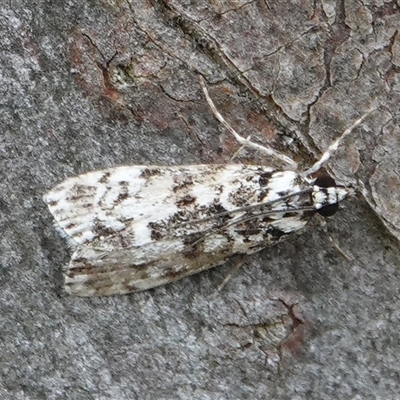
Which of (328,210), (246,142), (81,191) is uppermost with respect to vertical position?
(246,142)

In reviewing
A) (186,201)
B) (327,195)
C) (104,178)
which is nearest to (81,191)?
(104,178)

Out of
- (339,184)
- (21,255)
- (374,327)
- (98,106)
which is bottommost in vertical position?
(374,327)

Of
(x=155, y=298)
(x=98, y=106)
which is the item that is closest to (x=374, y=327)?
(x=155, y=298)

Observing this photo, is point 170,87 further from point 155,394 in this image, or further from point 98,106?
point 155,394

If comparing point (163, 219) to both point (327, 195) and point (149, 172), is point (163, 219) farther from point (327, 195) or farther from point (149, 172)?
point (327, 195)

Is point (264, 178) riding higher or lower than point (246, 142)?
lower

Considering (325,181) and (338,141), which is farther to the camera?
(325,181)

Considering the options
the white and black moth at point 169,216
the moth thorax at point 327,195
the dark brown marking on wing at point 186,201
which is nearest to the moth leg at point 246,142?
the white and black moth at point 169,216

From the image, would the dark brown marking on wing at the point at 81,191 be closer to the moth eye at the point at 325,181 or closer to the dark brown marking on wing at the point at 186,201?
the dark brown marking on wing at the point at 186,201
